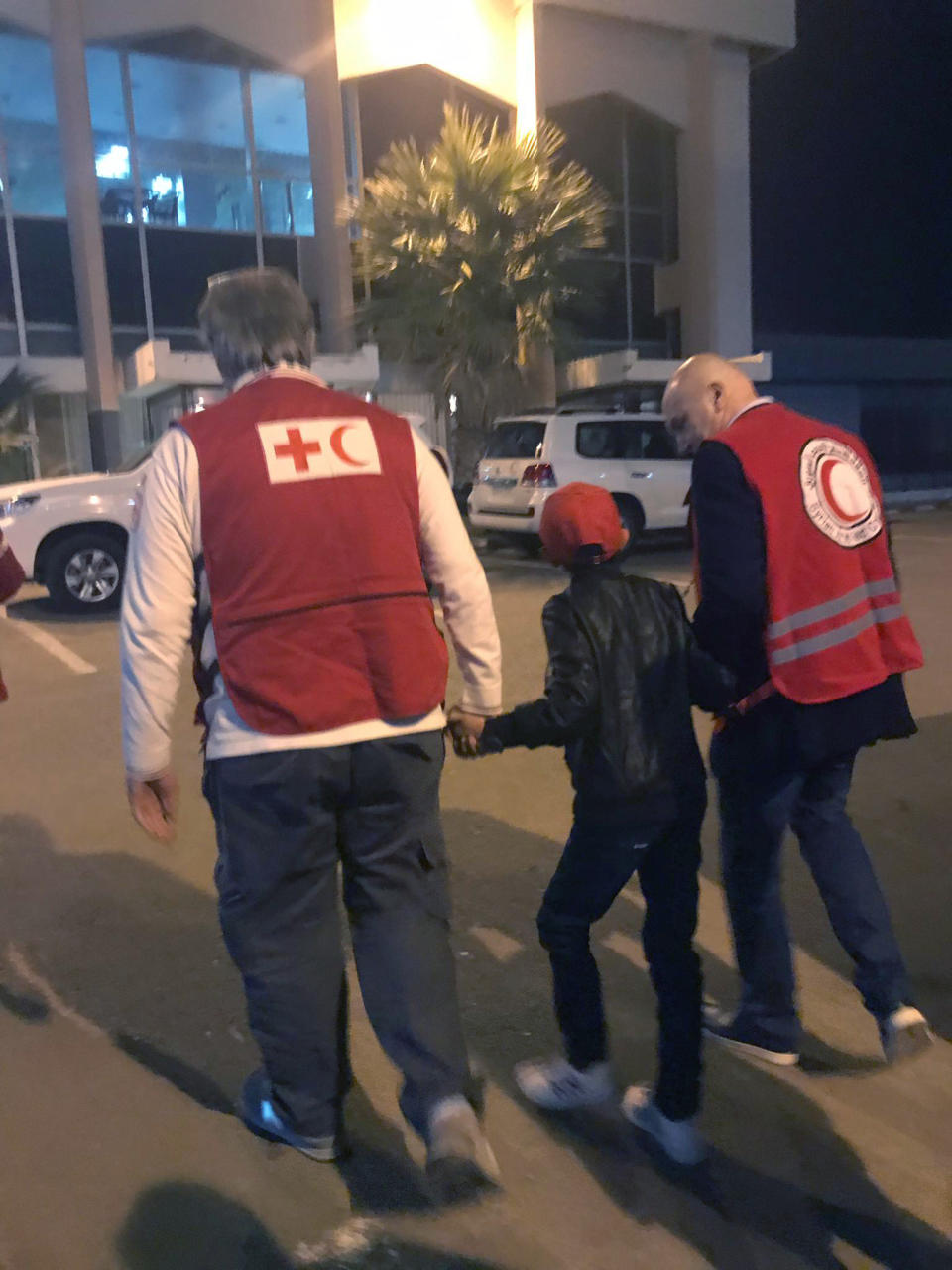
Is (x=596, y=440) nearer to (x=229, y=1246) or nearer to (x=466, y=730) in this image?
(x=466, y=730)

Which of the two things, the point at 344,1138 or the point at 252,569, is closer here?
the point at 252,569

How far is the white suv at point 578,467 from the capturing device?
13.0 meters

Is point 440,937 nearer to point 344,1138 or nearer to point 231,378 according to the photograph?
point 344,1138

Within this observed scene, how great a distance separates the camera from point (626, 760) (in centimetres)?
248

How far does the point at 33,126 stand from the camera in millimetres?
18266

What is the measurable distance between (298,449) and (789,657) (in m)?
1.27

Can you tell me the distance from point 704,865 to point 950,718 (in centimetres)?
258

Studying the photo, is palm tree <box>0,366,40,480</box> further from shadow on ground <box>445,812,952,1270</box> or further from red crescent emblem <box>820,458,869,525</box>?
red crescent emblem <box>820,458,869,525</box>

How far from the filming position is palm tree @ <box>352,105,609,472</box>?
50.1 ft

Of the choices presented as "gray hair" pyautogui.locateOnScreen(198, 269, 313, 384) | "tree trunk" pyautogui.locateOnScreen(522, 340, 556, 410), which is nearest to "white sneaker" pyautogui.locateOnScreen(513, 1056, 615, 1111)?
"gray hair" pyautogui.locateOnScreen(198, 269, 313, 384)

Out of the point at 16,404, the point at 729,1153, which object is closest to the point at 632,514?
the point at 16,404

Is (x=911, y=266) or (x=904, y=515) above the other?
(x=911, y=266)

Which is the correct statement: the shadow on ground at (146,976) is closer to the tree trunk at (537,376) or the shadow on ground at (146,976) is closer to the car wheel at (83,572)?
the car wheel at (83,572)

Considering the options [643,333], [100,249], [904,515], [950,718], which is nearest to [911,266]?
[643,333]
